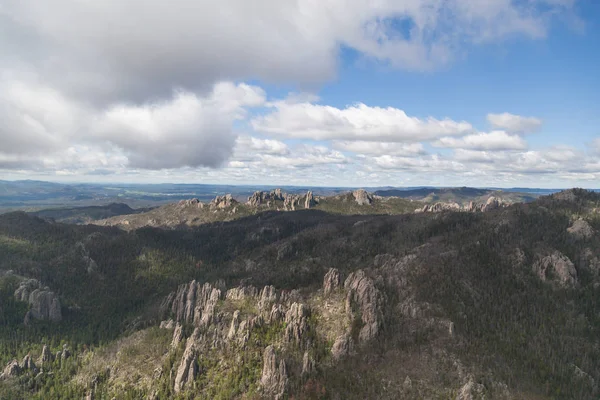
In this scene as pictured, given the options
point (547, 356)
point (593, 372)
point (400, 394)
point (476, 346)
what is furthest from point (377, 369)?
point (593, 372)

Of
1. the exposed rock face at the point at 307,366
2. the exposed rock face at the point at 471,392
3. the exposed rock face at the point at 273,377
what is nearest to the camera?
the exposed rock face at the point at 471,392

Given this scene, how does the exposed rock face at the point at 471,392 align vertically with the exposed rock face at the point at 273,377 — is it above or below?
above

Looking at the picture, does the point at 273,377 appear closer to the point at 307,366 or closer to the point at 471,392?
the point at 307,366

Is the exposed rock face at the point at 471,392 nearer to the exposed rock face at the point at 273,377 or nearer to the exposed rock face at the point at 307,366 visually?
the exposed rock face at the point at 307,366

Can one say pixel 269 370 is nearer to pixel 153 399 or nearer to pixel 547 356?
pixel 153 399

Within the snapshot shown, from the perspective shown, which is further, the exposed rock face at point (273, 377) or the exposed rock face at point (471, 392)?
the exposed rock face at point (273, 377)

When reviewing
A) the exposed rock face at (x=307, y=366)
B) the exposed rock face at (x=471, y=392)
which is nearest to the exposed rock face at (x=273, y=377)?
the exposed rock face at (x=307, y=366)

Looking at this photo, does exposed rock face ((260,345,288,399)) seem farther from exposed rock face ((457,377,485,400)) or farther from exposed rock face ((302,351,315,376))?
exposed rock face ((457,377,485,400))

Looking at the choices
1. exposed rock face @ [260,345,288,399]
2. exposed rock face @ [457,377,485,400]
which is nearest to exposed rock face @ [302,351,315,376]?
exposed rock face @ [260,345,288,399]

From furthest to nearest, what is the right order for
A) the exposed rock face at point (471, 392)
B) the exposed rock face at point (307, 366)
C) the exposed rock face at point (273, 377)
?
the exposed rock face at point (307, 366) < the exposed rock face at point (273, 377) < the exposed rock face at point (471, 392)
